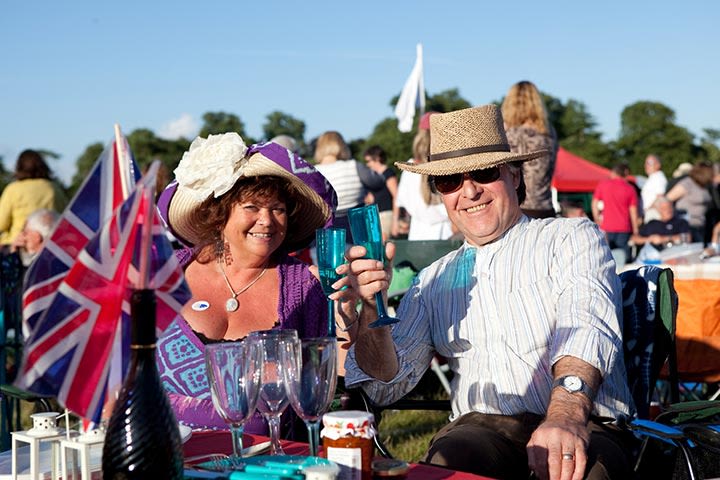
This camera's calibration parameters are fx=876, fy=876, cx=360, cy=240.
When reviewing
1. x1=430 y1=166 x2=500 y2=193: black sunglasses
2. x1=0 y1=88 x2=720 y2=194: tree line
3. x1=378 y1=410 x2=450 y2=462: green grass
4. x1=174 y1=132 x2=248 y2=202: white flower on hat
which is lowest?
x1=378 y1=410 x2=450 y2=462: green grass

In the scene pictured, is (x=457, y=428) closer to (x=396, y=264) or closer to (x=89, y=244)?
(x=89, y=244)

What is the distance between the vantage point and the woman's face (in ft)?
10.0

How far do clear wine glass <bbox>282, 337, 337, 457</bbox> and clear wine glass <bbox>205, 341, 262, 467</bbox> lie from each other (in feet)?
0.21

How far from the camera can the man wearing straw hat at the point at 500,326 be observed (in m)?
2.47

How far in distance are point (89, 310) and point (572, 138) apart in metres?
58.8

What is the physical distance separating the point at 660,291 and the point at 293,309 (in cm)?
123

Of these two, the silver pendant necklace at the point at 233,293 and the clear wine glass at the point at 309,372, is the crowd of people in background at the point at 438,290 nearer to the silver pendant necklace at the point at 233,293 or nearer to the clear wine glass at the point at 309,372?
the silver pendant necklace at the point at 233,293

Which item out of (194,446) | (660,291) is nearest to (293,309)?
(194,446)

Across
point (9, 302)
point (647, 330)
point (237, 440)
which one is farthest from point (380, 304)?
point (9, 302)

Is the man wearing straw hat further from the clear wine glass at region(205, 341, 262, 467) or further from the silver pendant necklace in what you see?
the clear wine glass at region(205, 341, 262, 467)

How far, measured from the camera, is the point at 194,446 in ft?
6.81

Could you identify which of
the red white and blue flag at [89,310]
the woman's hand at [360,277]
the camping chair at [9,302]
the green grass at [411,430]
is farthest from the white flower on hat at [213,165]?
the camping chair at [9,302]

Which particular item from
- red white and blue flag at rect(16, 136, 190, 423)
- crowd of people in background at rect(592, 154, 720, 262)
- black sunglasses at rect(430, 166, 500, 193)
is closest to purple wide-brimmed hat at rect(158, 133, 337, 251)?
black sunglasses at rect(430, 166, 500, 193)

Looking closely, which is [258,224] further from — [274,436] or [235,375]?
[235,375]
